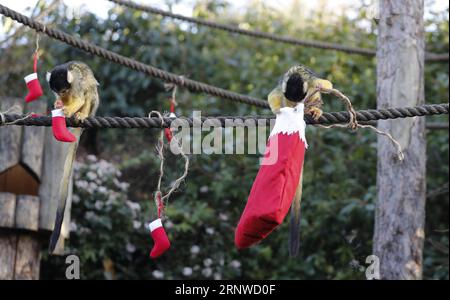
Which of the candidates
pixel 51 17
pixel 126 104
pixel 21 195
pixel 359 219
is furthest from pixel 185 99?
pixel 21 195

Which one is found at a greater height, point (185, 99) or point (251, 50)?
point (251, 50)

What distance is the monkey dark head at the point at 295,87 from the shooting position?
2.11m

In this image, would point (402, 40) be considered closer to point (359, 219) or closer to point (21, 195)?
point (359, 219)

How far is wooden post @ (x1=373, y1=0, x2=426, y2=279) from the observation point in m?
3.12

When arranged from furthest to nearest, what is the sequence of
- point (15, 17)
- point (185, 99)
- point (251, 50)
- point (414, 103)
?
point (251, 50) → point (185, 99) → point (414, 103) → point (15, 17)

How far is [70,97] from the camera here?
→ 98.8 inches

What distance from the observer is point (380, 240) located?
3.16m

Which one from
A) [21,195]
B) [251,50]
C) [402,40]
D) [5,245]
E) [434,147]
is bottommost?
[5,245]

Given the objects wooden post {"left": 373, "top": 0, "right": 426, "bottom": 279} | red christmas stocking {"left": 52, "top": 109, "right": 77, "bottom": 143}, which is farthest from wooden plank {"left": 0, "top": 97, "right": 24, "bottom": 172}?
wooden post {"left": 373, "top": 0, "right": 426, "bottom": 279}

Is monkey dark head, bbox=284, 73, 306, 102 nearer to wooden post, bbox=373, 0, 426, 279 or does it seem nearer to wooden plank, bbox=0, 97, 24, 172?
wooden post, bbox=373, 0, 426, 279

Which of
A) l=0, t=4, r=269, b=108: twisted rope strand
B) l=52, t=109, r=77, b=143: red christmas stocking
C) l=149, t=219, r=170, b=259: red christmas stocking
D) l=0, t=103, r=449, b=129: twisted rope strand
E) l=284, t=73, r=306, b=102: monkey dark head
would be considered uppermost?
l=0, t=4, r=269, b=108: twisted rope strand

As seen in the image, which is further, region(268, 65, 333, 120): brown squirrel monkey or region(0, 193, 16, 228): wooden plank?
region(0, 193, 16, 228): wooden plank

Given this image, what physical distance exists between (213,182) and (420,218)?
1.79m

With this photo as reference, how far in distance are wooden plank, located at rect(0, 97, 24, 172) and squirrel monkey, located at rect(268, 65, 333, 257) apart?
151 centimetres
